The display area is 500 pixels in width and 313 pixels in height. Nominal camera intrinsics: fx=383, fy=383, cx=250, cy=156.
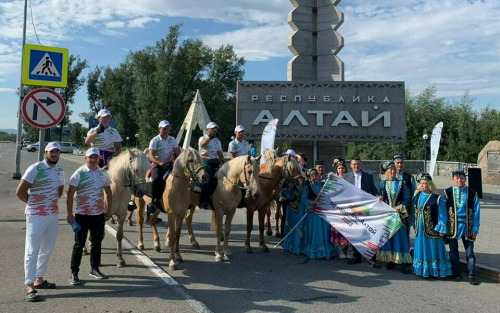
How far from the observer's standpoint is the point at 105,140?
758 cm

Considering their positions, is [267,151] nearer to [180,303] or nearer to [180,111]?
[180,303]

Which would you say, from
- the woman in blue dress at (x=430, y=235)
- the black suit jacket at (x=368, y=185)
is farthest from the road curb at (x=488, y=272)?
the black suit jacket at (x=368, y=185)

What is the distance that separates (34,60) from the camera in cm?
820

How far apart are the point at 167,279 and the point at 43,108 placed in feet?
14.5

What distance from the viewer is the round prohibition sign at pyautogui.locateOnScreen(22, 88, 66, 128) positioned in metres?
7.54

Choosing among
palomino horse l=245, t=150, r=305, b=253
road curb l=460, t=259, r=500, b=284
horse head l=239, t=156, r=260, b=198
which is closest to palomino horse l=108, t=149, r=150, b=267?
horse head l=239, t=156, r=260, b=198

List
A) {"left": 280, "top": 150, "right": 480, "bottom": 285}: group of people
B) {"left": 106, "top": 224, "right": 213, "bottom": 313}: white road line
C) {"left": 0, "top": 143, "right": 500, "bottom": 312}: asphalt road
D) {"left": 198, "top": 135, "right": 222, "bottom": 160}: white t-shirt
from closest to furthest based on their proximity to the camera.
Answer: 1. {"left": 106, "top": 224, "right": 213, "bottom": 313}: white road line
2. {"left": 0, "top": 143, "right": 500, "bottom": 312}: asphalt road
3. {"left": 280, "top": 150, "right": 480, "bottom": 285}: group of people
4. {"left": 198, "top": 135, "right": 222, "bottom": 160}: white t-shirt

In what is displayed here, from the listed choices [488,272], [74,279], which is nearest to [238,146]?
[74,279]

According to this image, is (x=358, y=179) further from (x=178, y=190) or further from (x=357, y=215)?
(x=178, y=190)

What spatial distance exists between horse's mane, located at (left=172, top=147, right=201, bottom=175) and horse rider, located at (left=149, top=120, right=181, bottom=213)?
21.8 inches

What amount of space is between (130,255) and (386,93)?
13568 mm

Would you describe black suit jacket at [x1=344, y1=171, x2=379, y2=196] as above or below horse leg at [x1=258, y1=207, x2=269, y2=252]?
above

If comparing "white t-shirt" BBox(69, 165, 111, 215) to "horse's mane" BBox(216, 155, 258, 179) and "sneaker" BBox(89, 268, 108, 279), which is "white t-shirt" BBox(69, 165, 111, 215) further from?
"horse's mane" BBox(216, 155, 258, 179)

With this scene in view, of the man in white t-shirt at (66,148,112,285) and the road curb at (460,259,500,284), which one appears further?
the road curb at (460,259,500,284)
